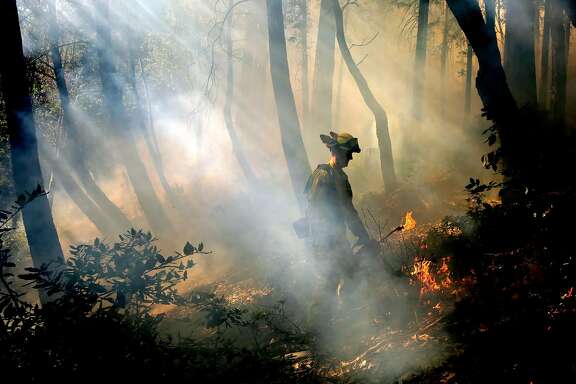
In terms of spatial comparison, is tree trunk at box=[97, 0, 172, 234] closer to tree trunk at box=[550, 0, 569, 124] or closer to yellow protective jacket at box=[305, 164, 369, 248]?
yellow protective jacket at box=[305, 164, 369, 248]

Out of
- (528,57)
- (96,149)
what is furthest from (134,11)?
(528,57)

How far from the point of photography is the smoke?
10016mm

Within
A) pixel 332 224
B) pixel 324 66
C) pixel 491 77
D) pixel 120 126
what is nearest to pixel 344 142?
pixel 332 224

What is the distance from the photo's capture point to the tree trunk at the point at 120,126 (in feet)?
46.9

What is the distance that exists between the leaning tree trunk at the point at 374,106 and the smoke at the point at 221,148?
1.29 metres

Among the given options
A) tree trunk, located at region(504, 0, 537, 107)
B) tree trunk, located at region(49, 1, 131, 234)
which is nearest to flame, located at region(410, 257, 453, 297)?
tree trunk, located at region(504, 0, 537, 107)

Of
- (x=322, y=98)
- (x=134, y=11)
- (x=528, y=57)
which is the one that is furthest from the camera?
(x=134, y=11)

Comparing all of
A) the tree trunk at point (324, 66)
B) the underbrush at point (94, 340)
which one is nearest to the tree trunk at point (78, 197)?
the tree trunk at point (324, 66)

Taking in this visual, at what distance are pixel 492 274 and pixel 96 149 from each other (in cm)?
2437

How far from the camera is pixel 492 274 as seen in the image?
4062 millimetres

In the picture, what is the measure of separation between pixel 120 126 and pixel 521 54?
13.5 m

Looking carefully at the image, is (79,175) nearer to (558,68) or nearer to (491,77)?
(491,77)

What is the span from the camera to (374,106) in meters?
13.5

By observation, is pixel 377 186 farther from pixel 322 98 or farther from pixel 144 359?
pixel 144 359
